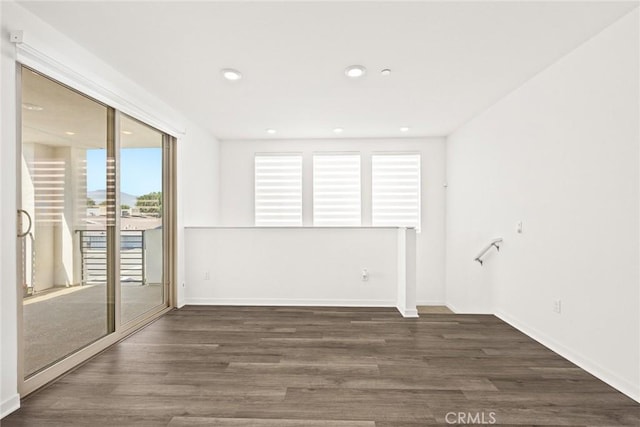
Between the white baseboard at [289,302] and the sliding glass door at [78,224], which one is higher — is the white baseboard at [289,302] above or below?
below

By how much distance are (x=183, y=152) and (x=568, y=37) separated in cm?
410

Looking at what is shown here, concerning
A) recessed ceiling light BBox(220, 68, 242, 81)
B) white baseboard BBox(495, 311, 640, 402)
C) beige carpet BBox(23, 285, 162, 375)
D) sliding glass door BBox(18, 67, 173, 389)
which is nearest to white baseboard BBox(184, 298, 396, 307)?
sliding glass door BBox(18, 67, 173, 389)

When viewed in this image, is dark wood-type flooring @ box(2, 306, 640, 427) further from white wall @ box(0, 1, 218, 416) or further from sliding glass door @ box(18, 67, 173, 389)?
white wall @ box(0, 1, 218, 416)

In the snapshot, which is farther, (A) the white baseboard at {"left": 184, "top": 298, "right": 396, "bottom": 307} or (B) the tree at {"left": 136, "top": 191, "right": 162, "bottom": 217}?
(A) the white baseboard at {"left": 184, "top": 298, "right": 396, "bottom": 307}

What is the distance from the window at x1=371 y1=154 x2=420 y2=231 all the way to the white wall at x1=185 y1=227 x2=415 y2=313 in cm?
149

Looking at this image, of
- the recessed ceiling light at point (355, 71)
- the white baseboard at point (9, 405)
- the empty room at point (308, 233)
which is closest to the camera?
the white baseboard at point (9, 405)

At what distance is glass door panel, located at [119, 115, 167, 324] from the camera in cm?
318

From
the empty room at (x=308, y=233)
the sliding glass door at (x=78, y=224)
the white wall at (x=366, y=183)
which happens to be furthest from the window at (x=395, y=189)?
the sliding glass door at (x=78, y=224)

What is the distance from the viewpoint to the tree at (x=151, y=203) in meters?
3.47

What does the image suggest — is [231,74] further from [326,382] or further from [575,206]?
[575,206]

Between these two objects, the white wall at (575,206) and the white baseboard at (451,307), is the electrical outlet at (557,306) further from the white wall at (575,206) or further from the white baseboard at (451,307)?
the white baseboard at (451,307)

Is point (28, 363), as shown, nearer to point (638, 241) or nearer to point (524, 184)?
point (638, 241)

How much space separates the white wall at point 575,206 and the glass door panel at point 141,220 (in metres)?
3.98

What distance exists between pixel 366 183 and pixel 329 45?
334 centimetres
